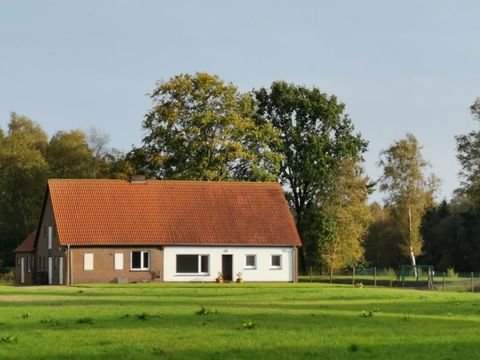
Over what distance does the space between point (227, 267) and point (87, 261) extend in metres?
10.7

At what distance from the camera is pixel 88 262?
68125 millimetres

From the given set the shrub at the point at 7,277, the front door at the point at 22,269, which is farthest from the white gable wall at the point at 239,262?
the shrub at the point at 7,277

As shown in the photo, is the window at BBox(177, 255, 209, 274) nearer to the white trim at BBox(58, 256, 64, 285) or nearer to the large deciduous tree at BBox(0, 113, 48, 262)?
the white trim at BBox(58, 256, 64, 285)

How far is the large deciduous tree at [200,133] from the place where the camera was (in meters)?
80.3

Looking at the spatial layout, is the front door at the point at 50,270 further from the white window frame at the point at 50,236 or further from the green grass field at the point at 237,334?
the green grass field at the point at 237,334

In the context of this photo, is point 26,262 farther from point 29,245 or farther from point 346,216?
point 346,216

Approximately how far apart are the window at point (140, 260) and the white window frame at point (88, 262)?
306 centimetres

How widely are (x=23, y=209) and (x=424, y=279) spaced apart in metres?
45.6

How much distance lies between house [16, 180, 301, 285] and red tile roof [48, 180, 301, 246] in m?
0.08

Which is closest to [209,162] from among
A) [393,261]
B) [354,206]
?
[354,206]

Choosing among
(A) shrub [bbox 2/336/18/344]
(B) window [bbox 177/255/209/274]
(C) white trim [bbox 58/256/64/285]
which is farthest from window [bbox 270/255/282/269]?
(A) shrub [bbox 2/336/18/344]

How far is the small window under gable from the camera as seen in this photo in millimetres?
67938

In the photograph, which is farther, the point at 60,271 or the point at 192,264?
the point at 192,264

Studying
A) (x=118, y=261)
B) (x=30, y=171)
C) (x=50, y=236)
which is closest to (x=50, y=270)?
(x=50, y=236)
